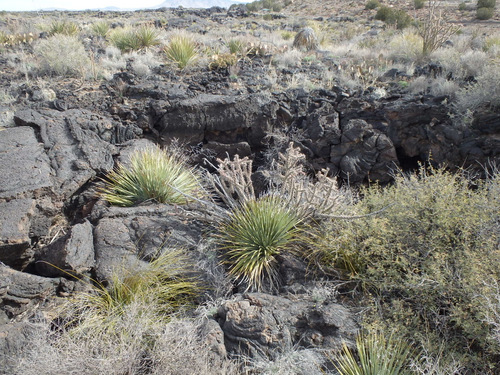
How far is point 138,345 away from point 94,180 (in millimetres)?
3468

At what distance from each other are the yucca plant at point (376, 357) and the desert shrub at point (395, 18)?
2062cm

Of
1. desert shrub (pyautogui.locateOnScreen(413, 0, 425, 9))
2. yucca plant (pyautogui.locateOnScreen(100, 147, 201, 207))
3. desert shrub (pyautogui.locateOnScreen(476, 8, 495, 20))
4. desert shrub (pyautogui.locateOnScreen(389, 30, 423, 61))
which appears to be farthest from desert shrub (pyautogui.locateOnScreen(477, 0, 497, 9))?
yucca plant (pyautogui.locateOnScreen(100, 147, 201, 207))

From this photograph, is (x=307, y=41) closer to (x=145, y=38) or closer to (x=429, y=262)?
(x=145, y=38)

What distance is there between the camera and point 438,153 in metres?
7.32

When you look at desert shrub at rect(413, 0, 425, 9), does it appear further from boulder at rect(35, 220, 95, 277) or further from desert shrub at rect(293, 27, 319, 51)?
boulder at rect(35, 220, 95, 277)

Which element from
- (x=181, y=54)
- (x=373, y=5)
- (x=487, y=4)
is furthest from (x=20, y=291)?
(x=373, y=5)

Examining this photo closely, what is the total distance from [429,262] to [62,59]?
9.93m

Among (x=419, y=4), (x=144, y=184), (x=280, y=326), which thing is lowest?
(x=280, y=326)

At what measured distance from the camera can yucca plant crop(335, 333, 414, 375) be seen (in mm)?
3131

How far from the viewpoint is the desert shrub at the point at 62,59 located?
9.68 metres

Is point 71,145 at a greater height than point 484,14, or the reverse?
point 484,14

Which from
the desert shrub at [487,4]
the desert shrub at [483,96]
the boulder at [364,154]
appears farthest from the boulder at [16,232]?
the desert shrub at [487,4]

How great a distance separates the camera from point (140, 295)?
4.05m

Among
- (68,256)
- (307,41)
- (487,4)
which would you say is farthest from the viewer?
(487,4)
